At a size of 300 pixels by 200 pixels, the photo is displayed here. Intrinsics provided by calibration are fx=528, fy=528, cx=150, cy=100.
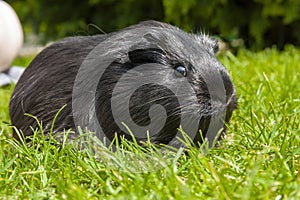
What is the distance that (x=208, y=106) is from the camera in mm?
2365

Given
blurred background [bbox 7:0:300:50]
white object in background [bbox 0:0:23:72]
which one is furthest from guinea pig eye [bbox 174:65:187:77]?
blurred background [bbox 7:0:300:50]

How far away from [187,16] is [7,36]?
8.19ft

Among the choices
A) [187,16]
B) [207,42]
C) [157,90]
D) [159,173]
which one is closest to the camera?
[159,173]

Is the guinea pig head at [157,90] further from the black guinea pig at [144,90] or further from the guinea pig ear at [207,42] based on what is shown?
the guinea pig ear at [207,42]

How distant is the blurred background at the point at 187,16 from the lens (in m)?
6.70

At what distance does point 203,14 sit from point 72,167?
5086mm

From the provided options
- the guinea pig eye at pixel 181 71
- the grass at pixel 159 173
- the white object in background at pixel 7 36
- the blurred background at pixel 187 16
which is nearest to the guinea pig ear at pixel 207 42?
the guinea pig eye at pixel 181 71

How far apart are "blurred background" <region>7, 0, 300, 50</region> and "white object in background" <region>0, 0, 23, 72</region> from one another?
1017mm

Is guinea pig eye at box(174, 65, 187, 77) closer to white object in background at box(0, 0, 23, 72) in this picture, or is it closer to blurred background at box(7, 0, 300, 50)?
white object in background at box(0, 0, 23, 72)

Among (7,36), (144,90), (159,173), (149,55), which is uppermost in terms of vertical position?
(149,55)

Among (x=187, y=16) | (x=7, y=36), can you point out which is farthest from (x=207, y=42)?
(x=187, y=16)

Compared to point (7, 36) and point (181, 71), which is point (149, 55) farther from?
point (7, 36)

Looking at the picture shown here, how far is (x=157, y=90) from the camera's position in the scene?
241 centimetres

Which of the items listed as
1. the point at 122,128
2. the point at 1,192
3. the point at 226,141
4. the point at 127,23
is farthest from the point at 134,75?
the point at 127,23
